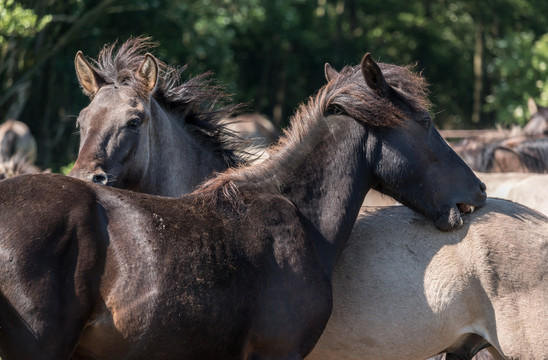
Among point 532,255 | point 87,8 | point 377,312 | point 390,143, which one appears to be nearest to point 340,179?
point 390,143

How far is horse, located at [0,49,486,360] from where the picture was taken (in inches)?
121

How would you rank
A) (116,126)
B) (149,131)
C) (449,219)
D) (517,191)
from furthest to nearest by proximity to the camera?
(517,191), (149,131), (116,126), (449,219)

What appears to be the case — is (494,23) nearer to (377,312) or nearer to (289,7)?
(289,7)

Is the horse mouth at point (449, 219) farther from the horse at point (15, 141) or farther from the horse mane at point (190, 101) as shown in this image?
the horse at point (15, 141)

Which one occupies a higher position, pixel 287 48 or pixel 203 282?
pixel 203 282

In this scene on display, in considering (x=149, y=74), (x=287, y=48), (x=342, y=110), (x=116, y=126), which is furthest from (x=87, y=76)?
(x=287, y=48)

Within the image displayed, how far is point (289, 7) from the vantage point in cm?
2092

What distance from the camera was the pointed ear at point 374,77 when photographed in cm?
408

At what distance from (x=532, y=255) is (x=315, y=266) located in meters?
1.27

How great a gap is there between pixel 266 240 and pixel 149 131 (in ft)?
5.33

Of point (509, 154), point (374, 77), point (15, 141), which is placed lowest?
point (15, 141)

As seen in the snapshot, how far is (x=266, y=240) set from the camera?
3.60m

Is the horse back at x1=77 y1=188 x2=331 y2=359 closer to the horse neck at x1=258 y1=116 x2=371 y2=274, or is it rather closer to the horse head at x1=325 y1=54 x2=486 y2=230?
the horse neck at x1=258 y1=116 x2=371 y2=274

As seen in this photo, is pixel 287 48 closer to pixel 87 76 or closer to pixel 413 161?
pixel 87 76
